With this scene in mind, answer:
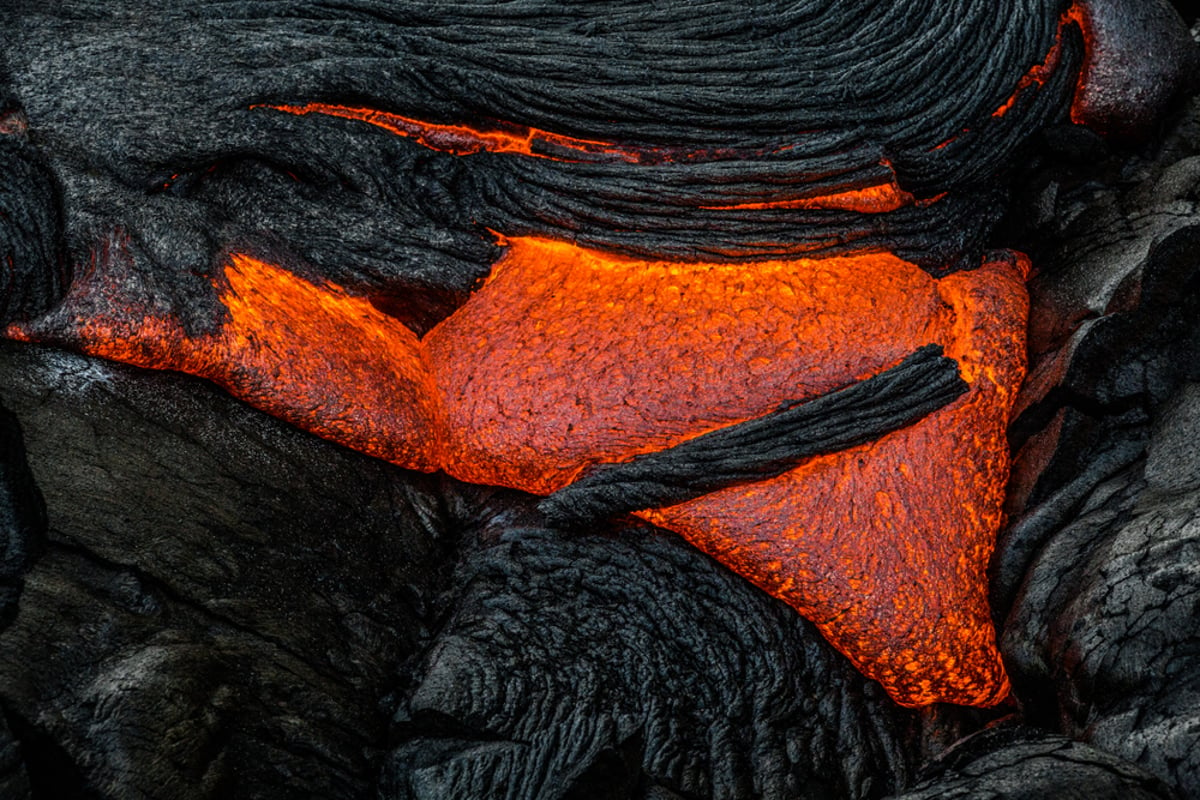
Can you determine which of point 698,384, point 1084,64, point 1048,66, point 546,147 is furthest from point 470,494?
point 1084,64

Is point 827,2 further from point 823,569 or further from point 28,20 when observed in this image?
point 28,20

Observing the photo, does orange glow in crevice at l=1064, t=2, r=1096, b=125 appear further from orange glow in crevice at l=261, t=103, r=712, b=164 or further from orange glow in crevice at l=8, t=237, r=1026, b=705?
orange glow in crevice at l=261, t=103, r=712, b=164

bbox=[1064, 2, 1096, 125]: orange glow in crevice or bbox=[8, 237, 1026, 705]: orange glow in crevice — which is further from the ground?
bbox=[1064, 2, 1096, 125]: orange glow in crevice

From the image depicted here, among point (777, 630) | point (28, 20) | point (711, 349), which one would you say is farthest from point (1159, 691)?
point (28, 20)

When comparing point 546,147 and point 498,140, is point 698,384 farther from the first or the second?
point 498,140

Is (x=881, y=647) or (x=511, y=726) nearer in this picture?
(x=511, y=726)

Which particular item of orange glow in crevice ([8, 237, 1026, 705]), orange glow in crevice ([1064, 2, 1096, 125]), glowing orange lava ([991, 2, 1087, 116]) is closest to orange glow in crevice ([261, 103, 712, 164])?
orange glow in crevice ([8, 237, 1026, 705])

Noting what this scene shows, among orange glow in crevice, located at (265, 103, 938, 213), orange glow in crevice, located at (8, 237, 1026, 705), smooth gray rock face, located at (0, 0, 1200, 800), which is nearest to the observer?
smooth gray rock face, located at (0, 0, 1200, 800)
